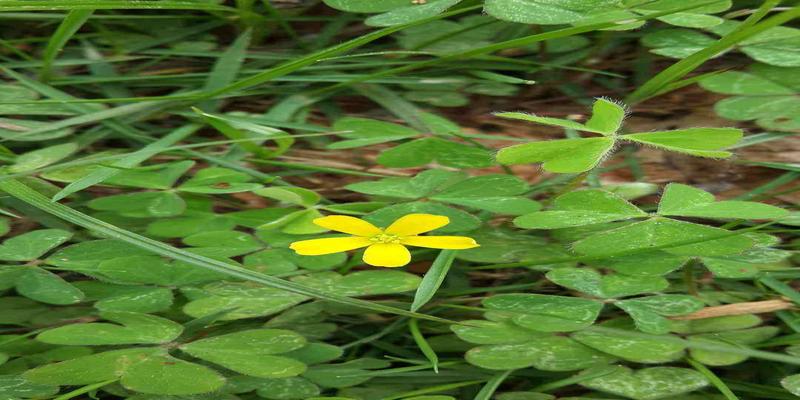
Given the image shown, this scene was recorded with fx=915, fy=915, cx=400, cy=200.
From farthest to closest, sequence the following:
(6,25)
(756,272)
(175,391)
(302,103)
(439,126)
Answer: (6,25) → (302,103) → (439,126) → (756,272) → (175,391)

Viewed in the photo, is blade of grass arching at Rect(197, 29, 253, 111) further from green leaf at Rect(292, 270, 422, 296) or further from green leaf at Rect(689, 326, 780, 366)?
green leaf at Rect(689, 326, 780, 366)

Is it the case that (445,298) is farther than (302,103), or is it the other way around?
(302,103)

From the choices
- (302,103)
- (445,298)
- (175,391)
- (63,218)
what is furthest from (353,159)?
(175,391)

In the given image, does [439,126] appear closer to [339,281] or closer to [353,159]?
[353,159]

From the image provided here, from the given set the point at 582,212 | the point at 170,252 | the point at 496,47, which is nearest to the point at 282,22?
the point at 496,47

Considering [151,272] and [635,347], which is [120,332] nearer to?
[151,272]

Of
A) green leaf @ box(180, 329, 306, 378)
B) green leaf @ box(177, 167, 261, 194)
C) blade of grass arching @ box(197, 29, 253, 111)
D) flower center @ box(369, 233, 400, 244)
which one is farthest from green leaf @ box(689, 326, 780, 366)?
blade of grass arching @ box(197, 29, 253, 111)

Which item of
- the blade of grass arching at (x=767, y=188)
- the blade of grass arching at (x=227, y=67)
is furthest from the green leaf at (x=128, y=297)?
the blade of grass arching at (x=767, y=188)
